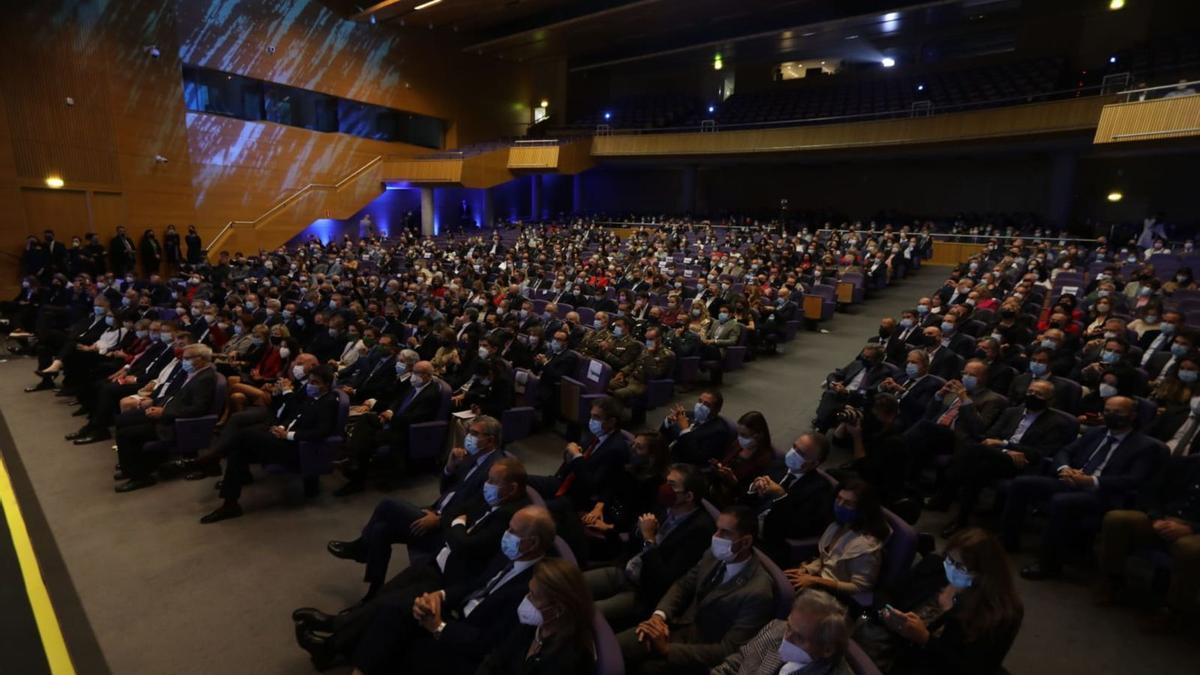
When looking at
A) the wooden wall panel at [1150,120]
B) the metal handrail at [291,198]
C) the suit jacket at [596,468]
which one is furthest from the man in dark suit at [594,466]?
the metal handrail at [291,198]

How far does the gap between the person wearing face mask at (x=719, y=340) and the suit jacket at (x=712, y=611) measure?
429 centimetres

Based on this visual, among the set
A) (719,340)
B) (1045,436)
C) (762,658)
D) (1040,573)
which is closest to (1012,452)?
(1045,436)

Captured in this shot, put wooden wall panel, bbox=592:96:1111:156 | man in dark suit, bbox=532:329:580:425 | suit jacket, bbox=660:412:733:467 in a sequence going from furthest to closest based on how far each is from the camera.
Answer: wooden wall panel, bbox=592:96:1111:156 → man in dark suit, bbox=532:329:580:425 → suit jacket, bbox=660:412:733:467

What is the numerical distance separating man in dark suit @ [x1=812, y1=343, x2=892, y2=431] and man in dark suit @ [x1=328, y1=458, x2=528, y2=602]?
121 inches

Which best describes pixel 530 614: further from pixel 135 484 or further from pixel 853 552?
pixel 135 484

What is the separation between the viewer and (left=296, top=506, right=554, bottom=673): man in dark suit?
229 cm

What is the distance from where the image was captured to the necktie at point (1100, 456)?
3.46 meters

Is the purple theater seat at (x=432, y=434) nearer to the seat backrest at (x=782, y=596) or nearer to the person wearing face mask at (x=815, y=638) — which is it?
the seat backrest at (x=782, y=596)

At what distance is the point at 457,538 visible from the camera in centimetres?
264

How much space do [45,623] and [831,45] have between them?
72.9 ft

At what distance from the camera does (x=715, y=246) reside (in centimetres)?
1468

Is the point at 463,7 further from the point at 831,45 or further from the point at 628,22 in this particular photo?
the point at 831,45

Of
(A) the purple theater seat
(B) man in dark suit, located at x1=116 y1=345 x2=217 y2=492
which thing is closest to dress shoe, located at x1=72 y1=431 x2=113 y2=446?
(B) man in dark suit, located at x1=116 y1=345 x2=217 y2=492

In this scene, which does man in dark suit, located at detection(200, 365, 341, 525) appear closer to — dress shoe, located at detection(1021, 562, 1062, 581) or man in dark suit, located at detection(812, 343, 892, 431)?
man in dark suit, located at detection(812, 343, 892, 431)
